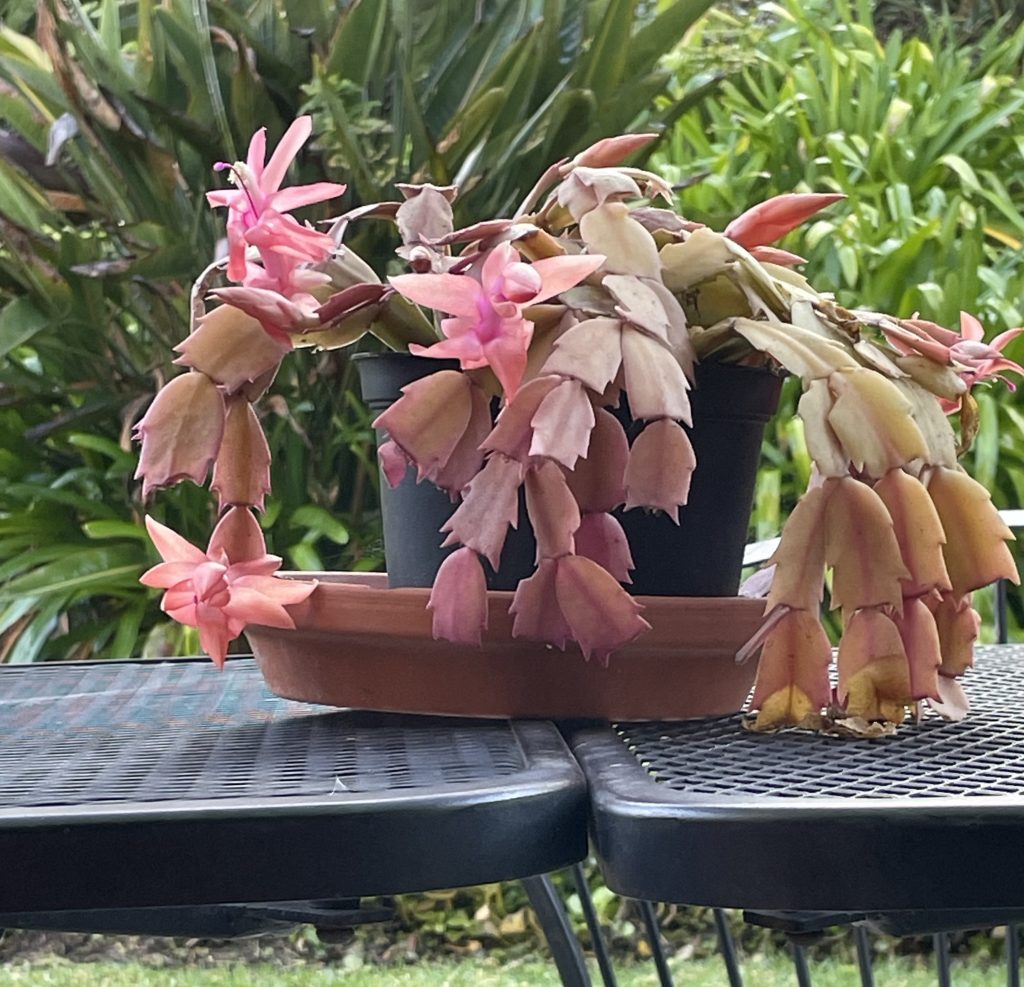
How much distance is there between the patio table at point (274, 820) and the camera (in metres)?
0.36

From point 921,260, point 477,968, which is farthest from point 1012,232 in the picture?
point 477,968

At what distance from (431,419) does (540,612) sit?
0.09 metres

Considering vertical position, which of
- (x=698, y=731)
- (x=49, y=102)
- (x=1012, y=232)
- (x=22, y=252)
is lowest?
(x=1012, y=232)

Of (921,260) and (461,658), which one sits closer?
(461,658)

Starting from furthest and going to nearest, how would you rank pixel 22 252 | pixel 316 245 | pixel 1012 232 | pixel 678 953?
pixel 1012 232 < pixel 678 953 < pixel 22 252 < pixel 316 245

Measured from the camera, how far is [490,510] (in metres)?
0.48

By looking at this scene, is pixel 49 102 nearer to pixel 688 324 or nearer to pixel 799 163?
pixel 799 163

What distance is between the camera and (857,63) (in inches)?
106

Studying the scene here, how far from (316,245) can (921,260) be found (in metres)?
1.95

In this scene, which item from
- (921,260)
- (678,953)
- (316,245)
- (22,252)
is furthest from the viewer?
(921,260)

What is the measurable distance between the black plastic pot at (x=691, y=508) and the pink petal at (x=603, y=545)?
0.08m

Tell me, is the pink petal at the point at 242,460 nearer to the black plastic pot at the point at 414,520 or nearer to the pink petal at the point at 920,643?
the black plastic pot at the point at 414,520

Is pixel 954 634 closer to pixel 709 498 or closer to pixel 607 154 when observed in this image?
pixel 709 498

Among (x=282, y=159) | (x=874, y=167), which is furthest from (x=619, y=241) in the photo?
(x=874, y=167)
